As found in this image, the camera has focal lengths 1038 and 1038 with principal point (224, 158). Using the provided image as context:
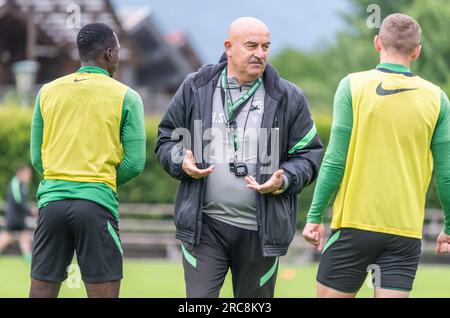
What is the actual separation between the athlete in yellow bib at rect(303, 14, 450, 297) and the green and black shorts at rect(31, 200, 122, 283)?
1396mm

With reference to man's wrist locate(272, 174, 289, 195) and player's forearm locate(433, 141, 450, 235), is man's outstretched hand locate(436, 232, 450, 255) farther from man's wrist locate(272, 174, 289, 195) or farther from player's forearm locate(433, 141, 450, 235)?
man's wrist locate(272, 174, 289, 195)

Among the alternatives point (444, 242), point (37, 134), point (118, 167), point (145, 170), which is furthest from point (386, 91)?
point (145, 170)

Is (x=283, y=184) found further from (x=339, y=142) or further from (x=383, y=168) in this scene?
(x=383, y=168)

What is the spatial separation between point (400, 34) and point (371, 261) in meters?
1.50

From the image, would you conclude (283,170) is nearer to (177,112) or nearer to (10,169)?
(177,112)

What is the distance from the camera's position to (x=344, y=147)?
679 centimetres

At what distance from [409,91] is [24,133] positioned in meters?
21.2

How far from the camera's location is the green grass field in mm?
15727

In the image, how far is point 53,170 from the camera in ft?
22.5

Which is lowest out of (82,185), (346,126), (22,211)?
(22,211)
